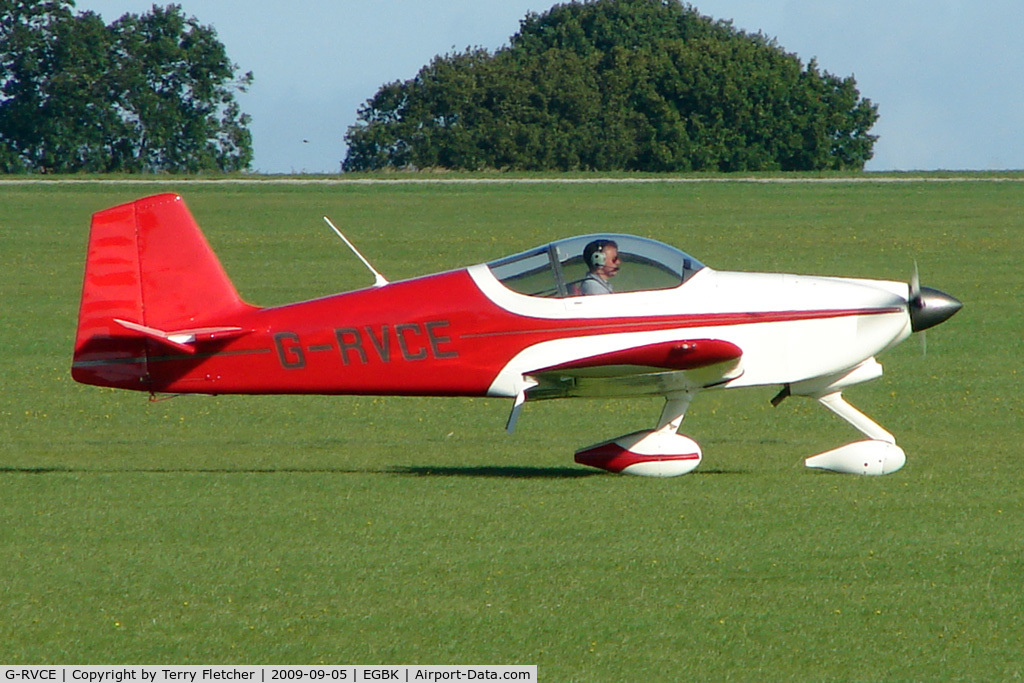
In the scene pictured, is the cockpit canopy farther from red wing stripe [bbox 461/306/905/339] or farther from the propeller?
the propeller

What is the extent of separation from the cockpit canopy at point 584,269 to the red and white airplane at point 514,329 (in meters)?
0.01

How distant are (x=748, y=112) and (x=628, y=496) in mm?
71448

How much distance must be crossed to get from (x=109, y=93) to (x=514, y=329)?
64.1 m

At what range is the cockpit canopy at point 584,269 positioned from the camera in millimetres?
11219

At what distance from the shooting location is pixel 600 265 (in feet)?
36.7

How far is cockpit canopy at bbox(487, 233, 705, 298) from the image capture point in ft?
36.8

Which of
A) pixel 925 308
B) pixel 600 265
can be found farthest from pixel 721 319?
pixel 925 308

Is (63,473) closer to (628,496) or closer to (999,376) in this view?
(628,496)

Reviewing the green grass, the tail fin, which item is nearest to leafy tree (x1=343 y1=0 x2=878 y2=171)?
the green grass

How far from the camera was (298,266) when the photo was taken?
32.2 meters

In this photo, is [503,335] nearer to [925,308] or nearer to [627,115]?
[925,308]

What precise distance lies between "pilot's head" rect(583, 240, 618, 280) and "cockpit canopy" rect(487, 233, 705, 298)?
35mm

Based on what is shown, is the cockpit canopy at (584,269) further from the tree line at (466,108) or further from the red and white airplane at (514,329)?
the tree line at (466,108)

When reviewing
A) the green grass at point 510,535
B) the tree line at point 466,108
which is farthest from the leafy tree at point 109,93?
the green grass at point 510,535
